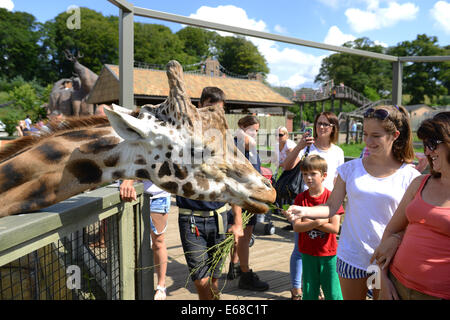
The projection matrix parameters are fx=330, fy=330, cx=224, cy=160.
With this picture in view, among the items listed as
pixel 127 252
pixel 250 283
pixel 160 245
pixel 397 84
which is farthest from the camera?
pixel 397 84

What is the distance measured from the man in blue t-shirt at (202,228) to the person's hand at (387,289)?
3.84 ft

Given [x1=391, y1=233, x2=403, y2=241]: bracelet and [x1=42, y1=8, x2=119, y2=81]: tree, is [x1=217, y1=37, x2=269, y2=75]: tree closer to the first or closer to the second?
[x1=42, y1=8, x2=119, y2=81]: tree

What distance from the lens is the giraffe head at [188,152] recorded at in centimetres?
181

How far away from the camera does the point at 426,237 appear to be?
1.90 metres

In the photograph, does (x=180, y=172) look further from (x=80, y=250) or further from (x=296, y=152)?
(x=296, y=152)

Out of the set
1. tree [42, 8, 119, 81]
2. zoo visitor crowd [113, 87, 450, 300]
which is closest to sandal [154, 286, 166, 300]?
zoo visitor crowd [113, 87, 450, 300]

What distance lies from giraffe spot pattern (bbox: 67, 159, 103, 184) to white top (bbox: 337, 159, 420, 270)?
183cm

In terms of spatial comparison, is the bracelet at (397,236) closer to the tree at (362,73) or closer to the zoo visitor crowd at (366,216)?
the zoo visitor crowd at (366,216)

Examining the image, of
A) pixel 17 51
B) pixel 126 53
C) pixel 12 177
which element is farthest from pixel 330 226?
pixel 17 51

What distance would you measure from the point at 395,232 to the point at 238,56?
219 feet

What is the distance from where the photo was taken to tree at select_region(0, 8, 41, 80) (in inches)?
1831

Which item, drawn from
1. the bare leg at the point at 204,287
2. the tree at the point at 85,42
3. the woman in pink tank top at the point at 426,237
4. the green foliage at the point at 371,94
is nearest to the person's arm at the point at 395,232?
the woman in pink tank top at the point at 426,237
